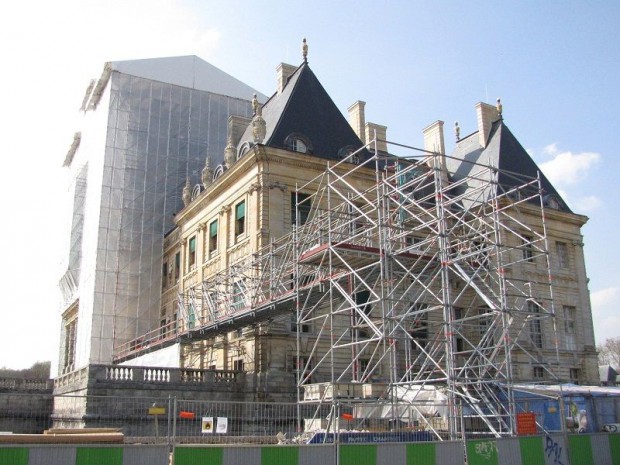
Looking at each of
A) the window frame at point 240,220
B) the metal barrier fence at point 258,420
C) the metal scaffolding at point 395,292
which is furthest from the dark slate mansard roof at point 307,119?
the metal barrier fence at point 258,420

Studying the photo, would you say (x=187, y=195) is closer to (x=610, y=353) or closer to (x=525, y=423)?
(x=525, y=423)

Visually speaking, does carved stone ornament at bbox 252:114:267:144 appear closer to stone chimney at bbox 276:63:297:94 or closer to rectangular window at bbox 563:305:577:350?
stone chimney at bbox 276:63:297:94

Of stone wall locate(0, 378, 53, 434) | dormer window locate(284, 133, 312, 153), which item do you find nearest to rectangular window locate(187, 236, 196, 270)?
dormer window locate(284, 133, 312, 153)

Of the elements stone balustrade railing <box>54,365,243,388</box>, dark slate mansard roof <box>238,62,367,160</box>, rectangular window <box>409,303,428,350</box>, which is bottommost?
stone balustrade railing <box>54,365,243,388</box>

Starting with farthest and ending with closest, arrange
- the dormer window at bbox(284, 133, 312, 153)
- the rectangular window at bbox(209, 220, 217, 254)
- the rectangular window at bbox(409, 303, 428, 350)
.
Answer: the rectangular window at bbox(209, 220, 217, 254) → the dormer window at bbox(284, 133, 312, 153) → the rectangular window at bbox(409, 303, 428, 350)

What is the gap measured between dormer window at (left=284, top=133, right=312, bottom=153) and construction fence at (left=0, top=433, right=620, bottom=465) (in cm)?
1923

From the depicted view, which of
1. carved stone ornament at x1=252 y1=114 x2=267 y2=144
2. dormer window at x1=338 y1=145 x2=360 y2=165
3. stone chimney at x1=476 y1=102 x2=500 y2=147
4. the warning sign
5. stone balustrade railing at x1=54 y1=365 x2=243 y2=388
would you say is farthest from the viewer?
stone chimney at x1=476 y1=102 x2=500 y2=147

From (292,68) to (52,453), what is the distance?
2844cm

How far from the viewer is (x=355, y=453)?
487 inches

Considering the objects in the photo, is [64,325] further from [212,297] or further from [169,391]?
[169,391]

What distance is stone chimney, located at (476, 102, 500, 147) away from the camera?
4147 cm

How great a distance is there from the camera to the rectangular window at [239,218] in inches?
1224

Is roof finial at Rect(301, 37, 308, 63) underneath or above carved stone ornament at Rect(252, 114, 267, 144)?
above

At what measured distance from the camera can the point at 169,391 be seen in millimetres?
24141
